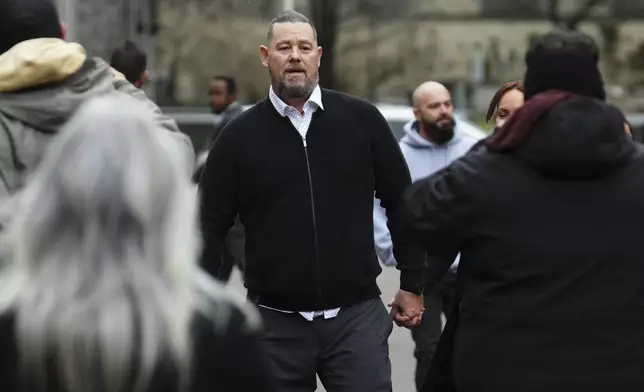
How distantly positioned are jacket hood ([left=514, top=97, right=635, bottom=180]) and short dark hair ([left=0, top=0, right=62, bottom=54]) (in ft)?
4.69

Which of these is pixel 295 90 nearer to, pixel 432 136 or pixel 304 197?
pixel 304 197

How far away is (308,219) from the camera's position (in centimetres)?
500

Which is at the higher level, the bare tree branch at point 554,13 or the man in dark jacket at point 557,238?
the man in dark jacket at point 557,238

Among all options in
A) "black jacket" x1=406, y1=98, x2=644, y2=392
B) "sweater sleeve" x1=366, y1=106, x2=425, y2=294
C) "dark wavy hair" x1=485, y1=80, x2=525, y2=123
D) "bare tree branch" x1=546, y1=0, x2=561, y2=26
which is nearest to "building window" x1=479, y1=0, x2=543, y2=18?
"bare tree branch" x1=546, y1=0, x2=561, y2=26

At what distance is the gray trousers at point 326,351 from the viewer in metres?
5.03

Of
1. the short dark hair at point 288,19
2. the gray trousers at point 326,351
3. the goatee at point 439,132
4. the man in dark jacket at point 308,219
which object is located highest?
the short dark hair at point 288,19

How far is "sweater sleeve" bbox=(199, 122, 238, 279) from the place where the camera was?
511cm

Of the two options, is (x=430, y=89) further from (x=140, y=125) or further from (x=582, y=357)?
(x=140, y=125)

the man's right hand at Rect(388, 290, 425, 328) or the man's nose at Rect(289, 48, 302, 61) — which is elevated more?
the man's nose at Rect(289, 48, 302, 61)

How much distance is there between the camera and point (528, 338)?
11.8 ft

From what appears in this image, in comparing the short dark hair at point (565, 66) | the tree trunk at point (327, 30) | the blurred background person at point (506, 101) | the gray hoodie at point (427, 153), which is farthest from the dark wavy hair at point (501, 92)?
the tree trunk at point (327, 30)

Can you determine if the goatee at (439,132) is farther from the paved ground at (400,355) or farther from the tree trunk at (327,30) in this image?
the tree trunk at (327,30)

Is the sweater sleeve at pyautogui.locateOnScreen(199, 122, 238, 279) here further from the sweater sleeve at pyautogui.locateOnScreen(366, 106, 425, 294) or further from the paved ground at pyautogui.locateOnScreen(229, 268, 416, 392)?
the paved ground at pyautogui.locateOnScreen(229, 268, 416, 392)

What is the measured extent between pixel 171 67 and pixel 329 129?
22.4 meters
